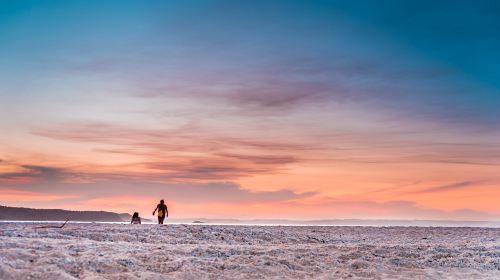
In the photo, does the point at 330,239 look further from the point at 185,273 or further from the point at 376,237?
the point at 185,273

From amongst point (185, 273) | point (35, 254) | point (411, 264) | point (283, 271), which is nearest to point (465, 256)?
point (411, 264)

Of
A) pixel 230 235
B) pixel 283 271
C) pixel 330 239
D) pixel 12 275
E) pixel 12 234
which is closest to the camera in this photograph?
pixel 12 275

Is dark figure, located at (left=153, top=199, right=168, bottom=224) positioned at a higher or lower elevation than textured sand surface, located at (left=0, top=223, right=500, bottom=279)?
higher

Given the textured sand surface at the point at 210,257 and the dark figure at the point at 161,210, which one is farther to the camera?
the dark figure at the point at 161,210

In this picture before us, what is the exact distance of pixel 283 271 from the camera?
22500 mm

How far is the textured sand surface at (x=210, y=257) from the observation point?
19891 millimetres

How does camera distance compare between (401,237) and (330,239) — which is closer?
(330,239)

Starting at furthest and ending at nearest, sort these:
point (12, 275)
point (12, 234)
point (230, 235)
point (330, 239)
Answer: point (330, 239)
point (230, 235)
point (12, 234)
point (12, 275)

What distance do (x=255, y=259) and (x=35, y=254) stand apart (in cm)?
866

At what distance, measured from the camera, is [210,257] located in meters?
23.5

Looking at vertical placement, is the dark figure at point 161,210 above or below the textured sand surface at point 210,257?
above

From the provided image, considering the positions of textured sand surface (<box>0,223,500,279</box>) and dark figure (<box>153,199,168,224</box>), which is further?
dark figure (<box>153,199,168,224</box>)

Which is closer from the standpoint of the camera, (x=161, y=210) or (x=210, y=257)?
(x=210, y=257)

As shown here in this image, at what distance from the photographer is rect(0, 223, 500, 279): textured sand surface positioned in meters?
19.9
